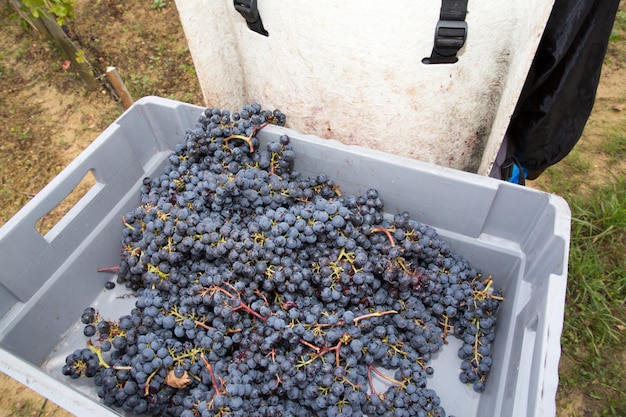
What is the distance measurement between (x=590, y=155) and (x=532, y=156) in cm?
122

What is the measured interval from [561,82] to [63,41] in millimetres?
2597

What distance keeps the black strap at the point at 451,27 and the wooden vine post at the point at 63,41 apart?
88.7 inches

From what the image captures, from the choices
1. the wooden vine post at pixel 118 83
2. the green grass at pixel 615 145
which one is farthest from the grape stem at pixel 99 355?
the green grass at pixel 615 145

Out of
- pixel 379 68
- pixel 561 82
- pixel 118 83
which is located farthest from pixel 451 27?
pixel 118 83

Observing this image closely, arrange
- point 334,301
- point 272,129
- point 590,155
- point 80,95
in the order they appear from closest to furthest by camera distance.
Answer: point 334,301, point 272,129, point 590,155, point 80,95

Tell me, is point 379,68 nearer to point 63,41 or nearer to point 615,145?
point 615,145

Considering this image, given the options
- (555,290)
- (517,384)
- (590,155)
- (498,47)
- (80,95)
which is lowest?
(590,155)

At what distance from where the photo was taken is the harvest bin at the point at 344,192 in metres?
1.15

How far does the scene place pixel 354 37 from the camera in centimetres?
115

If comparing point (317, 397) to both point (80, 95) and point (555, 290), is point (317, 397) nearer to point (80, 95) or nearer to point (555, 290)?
point (555, 290)

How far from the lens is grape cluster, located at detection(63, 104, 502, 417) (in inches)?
45.5

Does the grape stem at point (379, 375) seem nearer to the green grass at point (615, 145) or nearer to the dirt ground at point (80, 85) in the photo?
the dirt ground at point (80, 85)

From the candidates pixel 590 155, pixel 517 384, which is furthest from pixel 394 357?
pixel 590 155

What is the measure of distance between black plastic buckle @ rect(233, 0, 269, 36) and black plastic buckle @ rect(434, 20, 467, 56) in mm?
479
